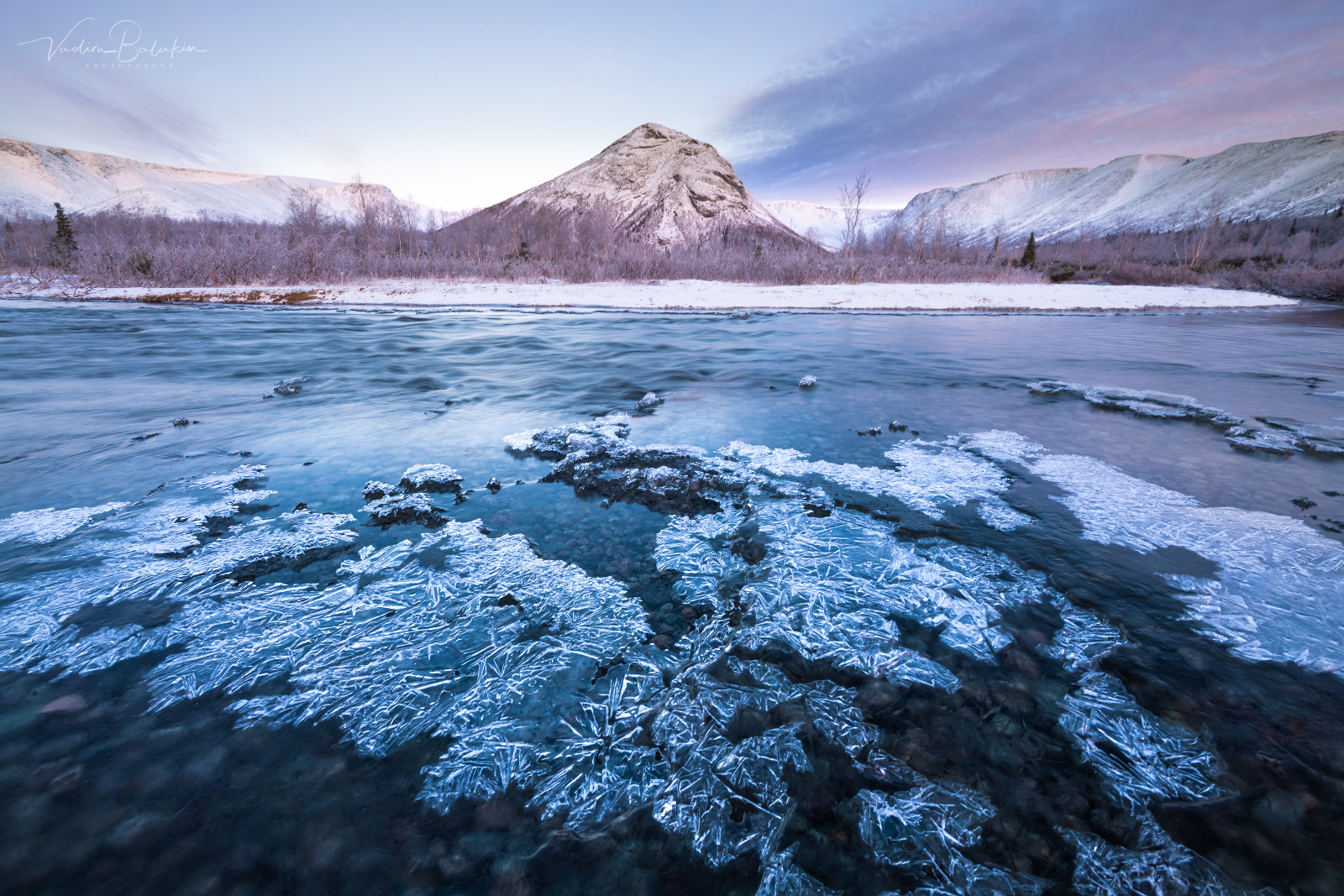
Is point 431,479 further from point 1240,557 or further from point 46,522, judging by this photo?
point 1240,557

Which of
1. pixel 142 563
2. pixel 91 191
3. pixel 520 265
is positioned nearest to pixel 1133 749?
pixel 142 563

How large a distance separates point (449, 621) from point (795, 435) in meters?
3.86

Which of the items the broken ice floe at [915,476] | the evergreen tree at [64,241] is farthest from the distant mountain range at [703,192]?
the broken ice floe at [915,476]

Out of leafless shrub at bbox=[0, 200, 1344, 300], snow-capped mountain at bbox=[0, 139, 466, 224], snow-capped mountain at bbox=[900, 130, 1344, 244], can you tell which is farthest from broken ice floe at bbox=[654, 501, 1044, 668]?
snow-capped mountain at bbox=[0, 139, 466, 224]

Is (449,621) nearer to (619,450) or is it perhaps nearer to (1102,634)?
(619,450)

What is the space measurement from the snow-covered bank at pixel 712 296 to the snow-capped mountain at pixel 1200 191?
238ft

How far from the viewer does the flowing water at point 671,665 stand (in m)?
1.38

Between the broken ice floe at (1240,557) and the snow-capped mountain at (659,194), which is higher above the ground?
the snow-capped mountain at (659,194)

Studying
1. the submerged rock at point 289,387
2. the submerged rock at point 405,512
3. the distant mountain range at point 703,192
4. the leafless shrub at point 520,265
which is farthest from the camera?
the distant mountain range at point 703,192

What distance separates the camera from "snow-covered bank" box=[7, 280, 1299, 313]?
83.3 feet

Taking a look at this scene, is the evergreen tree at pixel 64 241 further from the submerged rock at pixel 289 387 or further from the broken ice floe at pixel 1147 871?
the broken ice floe at pixel 1147 871

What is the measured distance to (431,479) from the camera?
149 inches

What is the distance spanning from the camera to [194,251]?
105 ft

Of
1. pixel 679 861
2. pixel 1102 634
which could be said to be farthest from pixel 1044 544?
pixel 679 861
